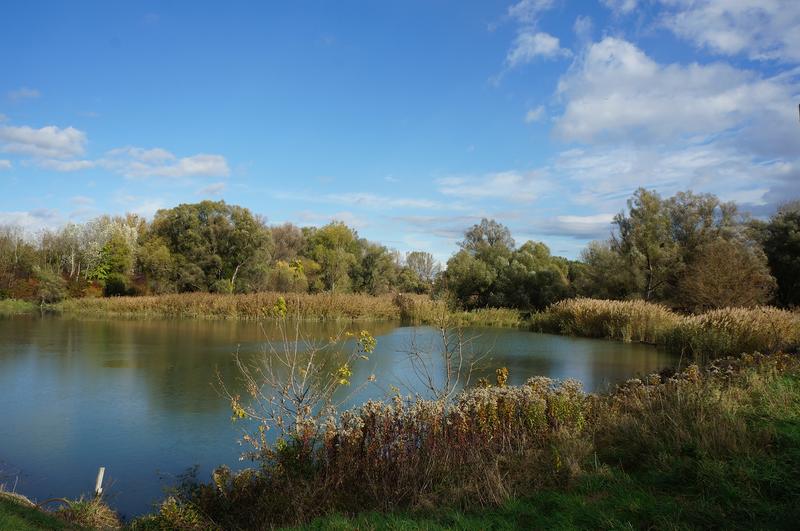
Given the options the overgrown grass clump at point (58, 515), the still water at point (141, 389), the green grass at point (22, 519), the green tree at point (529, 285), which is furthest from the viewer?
the green tree at point (529, 285)

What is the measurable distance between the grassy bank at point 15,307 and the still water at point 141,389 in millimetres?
10405

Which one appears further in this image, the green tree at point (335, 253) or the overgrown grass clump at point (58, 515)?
the green tree at point (335, 253)

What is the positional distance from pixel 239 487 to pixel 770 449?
4681mm

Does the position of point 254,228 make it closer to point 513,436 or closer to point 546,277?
point 546,277

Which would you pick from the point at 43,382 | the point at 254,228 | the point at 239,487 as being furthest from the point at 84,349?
the point at 254,228

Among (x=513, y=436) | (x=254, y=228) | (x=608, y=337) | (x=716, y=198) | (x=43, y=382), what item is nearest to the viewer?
(x=513, y=436)

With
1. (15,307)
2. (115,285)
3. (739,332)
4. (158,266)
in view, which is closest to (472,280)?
(739,332)

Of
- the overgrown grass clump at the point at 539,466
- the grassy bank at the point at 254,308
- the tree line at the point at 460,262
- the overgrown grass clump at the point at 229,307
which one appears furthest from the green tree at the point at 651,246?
the overgrown grass clump at the point at 539,466

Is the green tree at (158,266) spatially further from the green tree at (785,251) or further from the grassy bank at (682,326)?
the green tree at (785,251)

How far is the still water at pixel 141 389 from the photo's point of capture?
22.9 ft

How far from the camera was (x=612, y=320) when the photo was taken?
22000mm

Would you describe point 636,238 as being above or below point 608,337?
above

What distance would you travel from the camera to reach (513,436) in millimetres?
5941

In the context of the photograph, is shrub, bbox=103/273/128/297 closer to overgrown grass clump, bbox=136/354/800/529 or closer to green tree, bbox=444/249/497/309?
green tree, bbox=444/249/497/309
